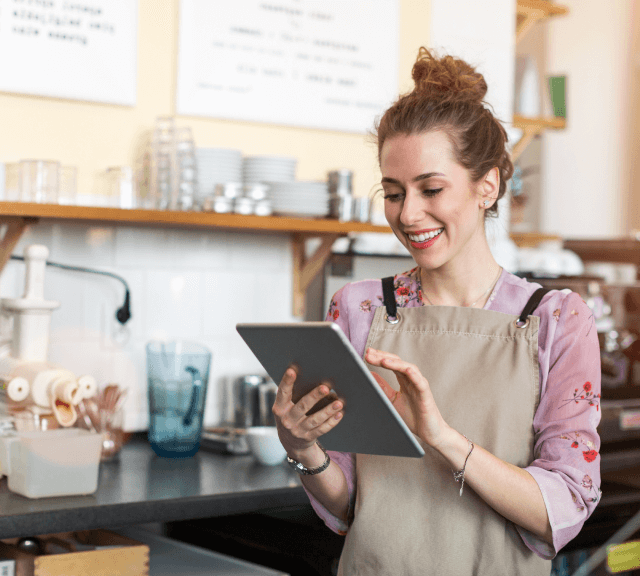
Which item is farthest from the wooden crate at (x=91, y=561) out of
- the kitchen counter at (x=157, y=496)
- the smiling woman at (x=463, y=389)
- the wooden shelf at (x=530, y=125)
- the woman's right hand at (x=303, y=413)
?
the wooden shelf at (x=530, y=125)

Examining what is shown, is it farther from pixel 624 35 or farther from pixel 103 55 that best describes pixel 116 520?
pixel 624 35

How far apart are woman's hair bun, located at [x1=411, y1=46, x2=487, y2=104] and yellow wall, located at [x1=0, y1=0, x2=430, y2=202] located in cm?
59

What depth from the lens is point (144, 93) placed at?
2.20m

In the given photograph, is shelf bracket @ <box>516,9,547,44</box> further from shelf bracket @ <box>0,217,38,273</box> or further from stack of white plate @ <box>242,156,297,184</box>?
shelf bracket @ <box>0,217,38,273</box>

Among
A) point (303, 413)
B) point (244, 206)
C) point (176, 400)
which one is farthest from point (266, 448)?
point (303, 413)

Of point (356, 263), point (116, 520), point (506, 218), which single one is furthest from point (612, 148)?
point (116, 520)

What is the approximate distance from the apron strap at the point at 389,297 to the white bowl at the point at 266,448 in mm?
728

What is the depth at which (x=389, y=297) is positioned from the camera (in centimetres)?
133

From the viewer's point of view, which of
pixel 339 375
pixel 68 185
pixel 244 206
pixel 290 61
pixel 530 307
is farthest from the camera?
pixel 290 61

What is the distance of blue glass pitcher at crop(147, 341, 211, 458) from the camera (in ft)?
6.68

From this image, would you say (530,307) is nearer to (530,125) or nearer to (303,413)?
(303,413)

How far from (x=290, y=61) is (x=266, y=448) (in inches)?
44.3

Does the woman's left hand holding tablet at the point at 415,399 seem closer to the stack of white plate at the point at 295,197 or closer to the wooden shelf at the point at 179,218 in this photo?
the wooden shelf at the point at 179,218

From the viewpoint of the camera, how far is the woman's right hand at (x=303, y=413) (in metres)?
1.06
